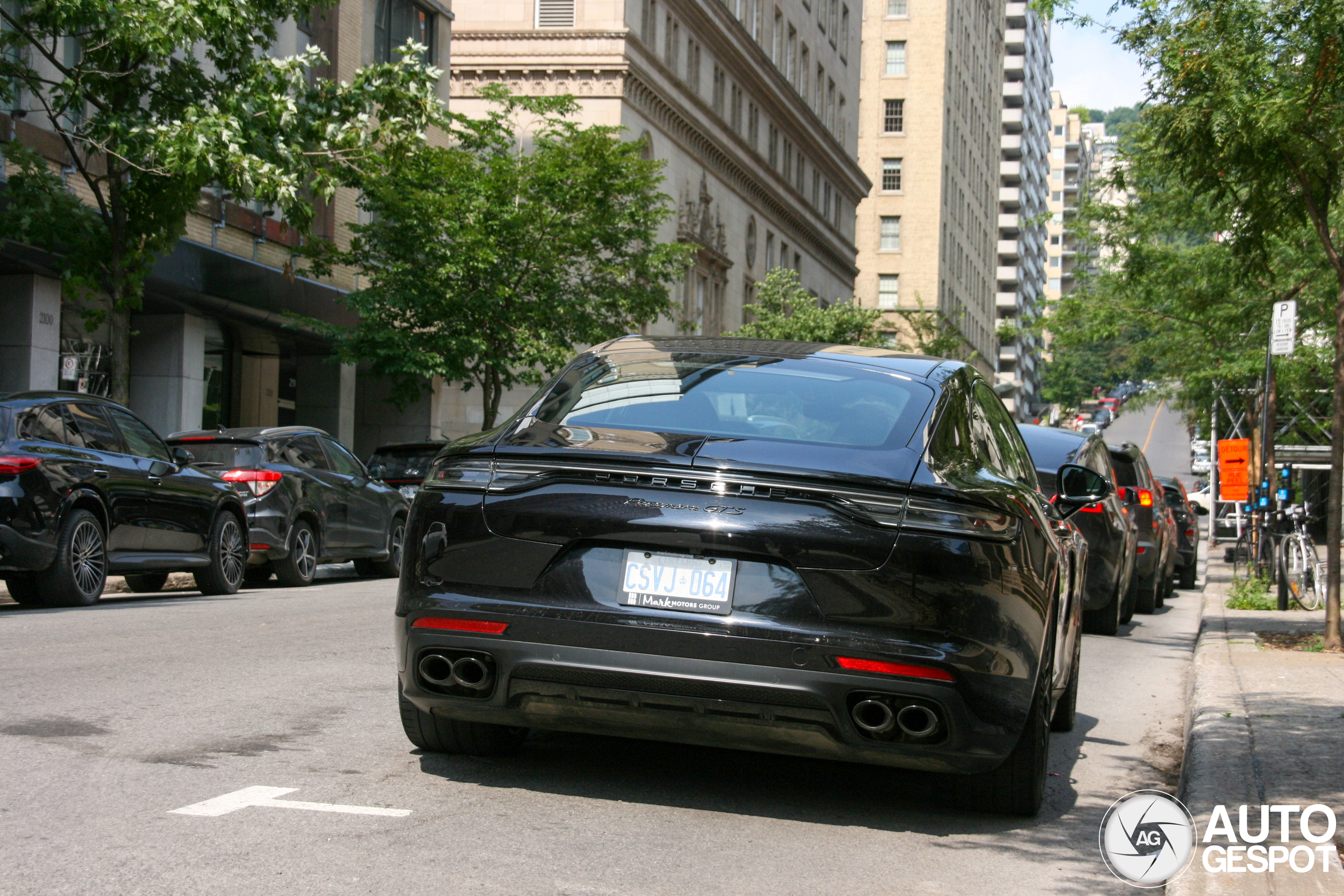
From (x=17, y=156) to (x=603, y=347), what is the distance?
12.7 metres

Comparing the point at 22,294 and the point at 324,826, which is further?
the point at 22,294

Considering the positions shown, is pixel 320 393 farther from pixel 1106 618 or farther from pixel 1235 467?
pixel 1106 618

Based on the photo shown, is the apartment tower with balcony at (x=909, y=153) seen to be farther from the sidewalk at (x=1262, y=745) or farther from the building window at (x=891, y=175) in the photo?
the sidewalk at (x=1262, y=745)

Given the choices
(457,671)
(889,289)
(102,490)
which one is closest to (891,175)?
(889,289)

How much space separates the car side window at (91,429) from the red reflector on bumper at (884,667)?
29.3 ft

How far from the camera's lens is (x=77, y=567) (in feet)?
37.7

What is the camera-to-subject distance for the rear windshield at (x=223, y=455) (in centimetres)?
1487

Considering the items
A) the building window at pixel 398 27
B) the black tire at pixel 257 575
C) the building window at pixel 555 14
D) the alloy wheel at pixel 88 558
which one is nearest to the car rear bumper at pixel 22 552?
the alloy wheel at pixel 88 558

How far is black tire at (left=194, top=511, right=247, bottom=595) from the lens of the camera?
1366 cm

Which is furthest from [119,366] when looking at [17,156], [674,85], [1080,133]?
[1080,133]

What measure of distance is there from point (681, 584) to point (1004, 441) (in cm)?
207

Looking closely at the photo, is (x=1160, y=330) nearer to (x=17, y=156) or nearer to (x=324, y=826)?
(x=17, y=156)

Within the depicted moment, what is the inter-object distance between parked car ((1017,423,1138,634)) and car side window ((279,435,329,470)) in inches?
297

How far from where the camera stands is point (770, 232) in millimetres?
59156
